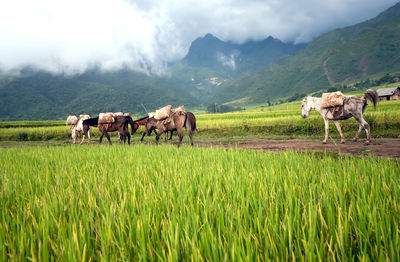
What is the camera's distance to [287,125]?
52.5 feet

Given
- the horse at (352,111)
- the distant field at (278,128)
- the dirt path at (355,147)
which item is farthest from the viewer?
the distant field at (278,128)

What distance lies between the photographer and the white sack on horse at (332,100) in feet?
30.2

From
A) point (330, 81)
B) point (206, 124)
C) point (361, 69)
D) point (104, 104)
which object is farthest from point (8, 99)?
point (361, 69)

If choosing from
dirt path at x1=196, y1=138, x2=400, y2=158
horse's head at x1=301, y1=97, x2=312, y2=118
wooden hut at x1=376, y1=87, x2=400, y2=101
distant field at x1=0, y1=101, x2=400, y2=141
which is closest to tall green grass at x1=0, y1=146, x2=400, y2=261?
dirt path at x1=196, y1=138, x2=400, y2=158

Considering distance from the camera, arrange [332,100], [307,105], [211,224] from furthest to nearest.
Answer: [307,105], [332,100], [211,224]

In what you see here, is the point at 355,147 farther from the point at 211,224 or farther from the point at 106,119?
the point at 106,119

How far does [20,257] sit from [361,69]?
245520 millimetres

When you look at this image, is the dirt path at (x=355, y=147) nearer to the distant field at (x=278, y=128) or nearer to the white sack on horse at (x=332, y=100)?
the white sack on horse at (x=332, y=100)

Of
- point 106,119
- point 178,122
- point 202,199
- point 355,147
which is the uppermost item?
point 106,119

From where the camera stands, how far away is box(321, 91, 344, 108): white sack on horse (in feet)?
30.2

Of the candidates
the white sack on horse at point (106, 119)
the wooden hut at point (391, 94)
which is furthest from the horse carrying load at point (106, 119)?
the wooden hut at point (391, 94)

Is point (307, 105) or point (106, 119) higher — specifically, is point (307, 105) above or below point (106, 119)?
below

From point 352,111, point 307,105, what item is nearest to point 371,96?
point 352,111

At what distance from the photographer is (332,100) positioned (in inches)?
369
